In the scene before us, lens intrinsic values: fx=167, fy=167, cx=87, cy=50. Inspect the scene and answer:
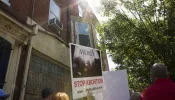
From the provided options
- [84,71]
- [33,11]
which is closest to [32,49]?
[33,11]

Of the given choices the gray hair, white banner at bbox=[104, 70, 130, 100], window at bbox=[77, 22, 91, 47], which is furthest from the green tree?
the gray hair

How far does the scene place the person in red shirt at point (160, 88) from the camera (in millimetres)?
2129

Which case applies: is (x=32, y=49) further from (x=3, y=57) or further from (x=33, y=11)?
(x=33, y=11)

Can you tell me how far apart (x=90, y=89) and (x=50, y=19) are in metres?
5.06

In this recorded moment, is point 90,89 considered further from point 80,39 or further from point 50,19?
point 80,39

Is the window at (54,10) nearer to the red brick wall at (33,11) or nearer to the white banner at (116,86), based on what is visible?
the red brick wall at (33,11)

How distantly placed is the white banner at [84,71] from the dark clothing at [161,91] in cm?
187

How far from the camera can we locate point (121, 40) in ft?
27.8

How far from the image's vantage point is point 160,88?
2.20 metres

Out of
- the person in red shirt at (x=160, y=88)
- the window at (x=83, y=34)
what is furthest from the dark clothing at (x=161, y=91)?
the window at (x=83, y=34)

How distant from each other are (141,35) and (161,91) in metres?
5.98

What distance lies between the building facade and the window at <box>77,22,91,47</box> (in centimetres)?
130

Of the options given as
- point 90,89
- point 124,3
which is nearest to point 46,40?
point 90,89

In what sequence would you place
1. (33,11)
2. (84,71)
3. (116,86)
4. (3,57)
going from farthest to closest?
1. (33,11)
2. (3,57)
3. (116,86)
4. (84,71)
